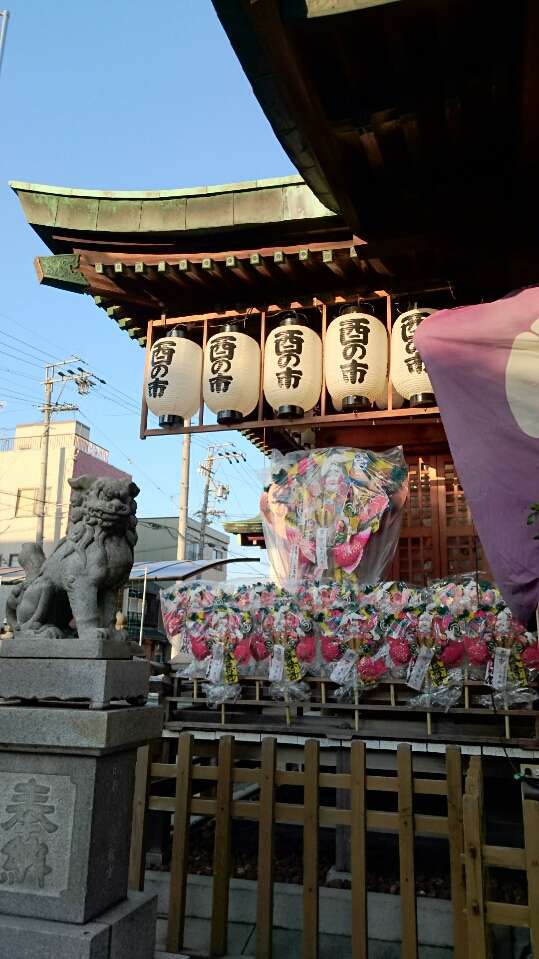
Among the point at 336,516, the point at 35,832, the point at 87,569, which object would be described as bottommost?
the point at 35,832

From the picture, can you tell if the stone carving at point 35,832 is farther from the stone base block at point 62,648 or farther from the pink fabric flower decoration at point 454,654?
the pink fabric flower decoration at point 454,654

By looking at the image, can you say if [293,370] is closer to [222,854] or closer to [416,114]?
[416,114]

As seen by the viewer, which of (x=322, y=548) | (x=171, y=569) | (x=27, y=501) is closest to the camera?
(x=322, y=548)

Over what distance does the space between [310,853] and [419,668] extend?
1.72 metres

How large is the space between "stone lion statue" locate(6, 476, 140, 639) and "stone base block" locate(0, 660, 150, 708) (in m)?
0.23

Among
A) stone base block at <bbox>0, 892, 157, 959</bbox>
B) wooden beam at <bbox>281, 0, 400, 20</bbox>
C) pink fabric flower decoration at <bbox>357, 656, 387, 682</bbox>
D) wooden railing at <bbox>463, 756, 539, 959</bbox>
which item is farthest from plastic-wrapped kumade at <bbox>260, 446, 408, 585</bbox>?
wooden beam at <bbox>281, 0, 400, 20</bbox>

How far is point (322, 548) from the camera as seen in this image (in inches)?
292

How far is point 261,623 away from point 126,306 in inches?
200

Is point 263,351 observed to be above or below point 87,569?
above

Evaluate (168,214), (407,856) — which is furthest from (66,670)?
(168,214)

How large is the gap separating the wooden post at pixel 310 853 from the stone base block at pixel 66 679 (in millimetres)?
1174

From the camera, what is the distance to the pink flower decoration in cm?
497

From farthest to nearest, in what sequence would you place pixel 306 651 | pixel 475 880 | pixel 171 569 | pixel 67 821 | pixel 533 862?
pixel 171 569 < pixel 306 651 < pixel 67 821 < pixel 533 862 < pixel 475 880

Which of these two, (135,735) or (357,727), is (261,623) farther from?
(135,735)
